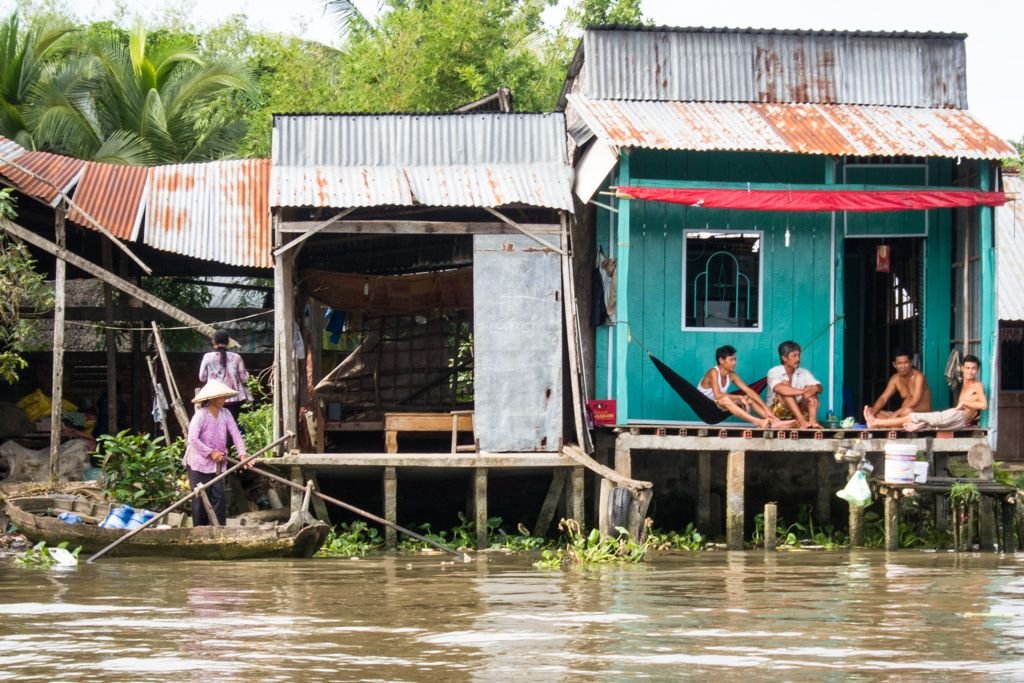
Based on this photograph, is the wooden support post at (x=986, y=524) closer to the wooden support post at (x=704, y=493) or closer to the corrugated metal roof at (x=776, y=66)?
the wooden support post at (x=704, y=493)

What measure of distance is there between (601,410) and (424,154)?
324 cm

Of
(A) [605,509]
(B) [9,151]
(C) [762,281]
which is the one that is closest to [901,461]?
(C) [762,281]

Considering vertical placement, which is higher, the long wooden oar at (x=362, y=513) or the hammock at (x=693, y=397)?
the hammock at (x=693, y=397)

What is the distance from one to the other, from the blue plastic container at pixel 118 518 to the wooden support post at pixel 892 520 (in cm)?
712

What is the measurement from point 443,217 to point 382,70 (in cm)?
1015

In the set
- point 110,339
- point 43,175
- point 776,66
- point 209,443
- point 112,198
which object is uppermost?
point 776,66

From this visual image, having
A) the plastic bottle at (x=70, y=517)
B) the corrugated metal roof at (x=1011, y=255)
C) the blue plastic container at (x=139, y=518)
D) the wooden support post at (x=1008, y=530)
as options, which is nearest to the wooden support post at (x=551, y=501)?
the blue plastic container at (x=139, y=518)

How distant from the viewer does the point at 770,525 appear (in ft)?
48.5

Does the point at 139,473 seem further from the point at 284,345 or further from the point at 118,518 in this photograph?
the point at 284,345

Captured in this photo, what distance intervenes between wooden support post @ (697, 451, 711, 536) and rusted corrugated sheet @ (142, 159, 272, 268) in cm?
484

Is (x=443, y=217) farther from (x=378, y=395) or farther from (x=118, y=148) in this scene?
(x=118, y=148)

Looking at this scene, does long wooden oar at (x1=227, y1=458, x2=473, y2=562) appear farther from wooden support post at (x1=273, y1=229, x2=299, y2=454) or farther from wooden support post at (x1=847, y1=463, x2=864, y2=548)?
wooden support post at (x1=847, y1=463, x2=864, y2=548)

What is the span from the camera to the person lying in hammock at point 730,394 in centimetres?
1510

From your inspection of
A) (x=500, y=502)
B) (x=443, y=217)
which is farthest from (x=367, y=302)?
(x=500, y=502)
